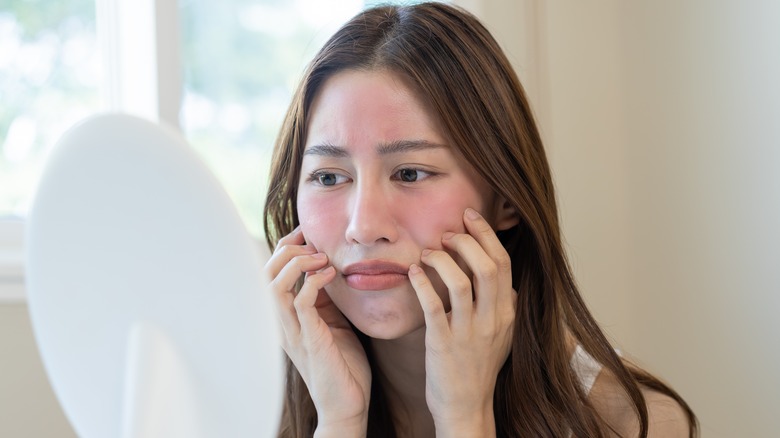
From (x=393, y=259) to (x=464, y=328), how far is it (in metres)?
0.16

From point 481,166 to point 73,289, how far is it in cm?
76

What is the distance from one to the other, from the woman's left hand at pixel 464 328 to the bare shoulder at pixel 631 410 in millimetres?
260

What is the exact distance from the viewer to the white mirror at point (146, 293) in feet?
1.77

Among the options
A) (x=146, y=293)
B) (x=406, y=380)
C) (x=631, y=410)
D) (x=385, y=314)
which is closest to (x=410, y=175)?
(x=385, y=314)

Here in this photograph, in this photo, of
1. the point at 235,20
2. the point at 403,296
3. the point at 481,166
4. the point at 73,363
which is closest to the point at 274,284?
the point at 403,296

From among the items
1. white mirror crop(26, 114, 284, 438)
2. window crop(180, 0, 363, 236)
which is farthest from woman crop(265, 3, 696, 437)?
window crop(180, 0, 363, 236)

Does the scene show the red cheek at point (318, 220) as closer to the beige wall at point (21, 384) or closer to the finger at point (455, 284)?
the finger at point (455, 284)

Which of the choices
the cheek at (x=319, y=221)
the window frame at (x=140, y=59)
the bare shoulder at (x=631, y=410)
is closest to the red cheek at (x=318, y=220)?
the cheek at (x=319, y=221)

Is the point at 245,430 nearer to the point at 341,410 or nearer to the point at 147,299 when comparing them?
the point at 147,299

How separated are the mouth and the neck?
0.79ft

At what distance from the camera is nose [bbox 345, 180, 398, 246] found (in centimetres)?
119

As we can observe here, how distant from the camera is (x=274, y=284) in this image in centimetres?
130

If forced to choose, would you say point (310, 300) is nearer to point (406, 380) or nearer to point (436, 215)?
point (436, 215)

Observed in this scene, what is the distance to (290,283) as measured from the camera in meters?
1.29
